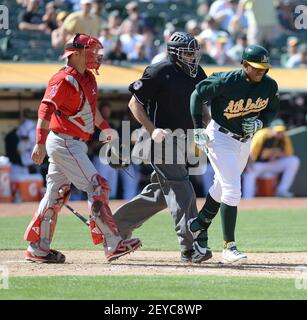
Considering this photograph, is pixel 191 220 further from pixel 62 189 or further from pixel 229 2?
pixel 229 2

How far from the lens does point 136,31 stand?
18250 millimetres

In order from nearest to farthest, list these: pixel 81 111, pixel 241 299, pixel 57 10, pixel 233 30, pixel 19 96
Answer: pixel 241 299 → pixel 81 111 → pixel 19 96 → pixel 57 10 → pixel 233 30

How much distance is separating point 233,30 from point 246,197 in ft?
12.8

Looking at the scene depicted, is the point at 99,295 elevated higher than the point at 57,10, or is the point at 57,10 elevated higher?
the point at 57,10

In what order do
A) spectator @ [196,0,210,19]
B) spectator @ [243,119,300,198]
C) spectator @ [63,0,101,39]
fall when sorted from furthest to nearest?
spectator @ [196,0,210,19] < spectator @ [243,119,300,198] < spectator @ [63,0,101,39]

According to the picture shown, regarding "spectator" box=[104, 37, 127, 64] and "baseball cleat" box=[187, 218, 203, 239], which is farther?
"spectator" box=[104, 37, 127, 64]

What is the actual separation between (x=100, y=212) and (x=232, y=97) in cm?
145

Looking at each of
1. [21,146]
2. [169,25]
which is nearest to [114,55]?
[169,25]

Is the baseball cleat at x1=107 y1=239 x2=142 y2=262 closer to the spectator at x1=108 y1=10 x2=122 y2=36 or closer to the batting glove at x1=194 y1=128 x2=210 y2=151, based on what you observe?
the batting glove at x1=194 y1=128 x2=210 y2=151

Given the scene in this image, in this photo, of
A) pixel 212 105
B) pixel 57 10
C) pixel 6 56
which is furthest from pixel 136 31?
pixel 212 105

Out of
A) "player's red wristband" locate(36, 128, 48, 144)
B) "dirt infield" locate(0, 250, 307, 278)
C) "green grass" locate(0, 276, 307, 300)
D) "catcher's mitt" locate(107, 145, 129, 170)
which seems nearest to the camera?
"green grass" locate(0, 276, 307, 300)

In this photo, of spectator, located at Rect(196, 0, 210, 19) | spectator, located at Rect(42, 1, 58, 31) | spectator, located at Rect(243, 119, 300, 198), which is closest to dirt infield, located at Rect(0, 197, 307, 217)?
spectator, located at Rect(243, 119, 300, 198)

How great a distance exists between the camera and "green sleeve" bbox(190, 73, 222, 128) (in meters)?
7.57

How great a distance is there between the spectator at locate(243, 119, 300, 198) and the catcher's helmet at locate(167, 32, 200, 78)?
362 inches
